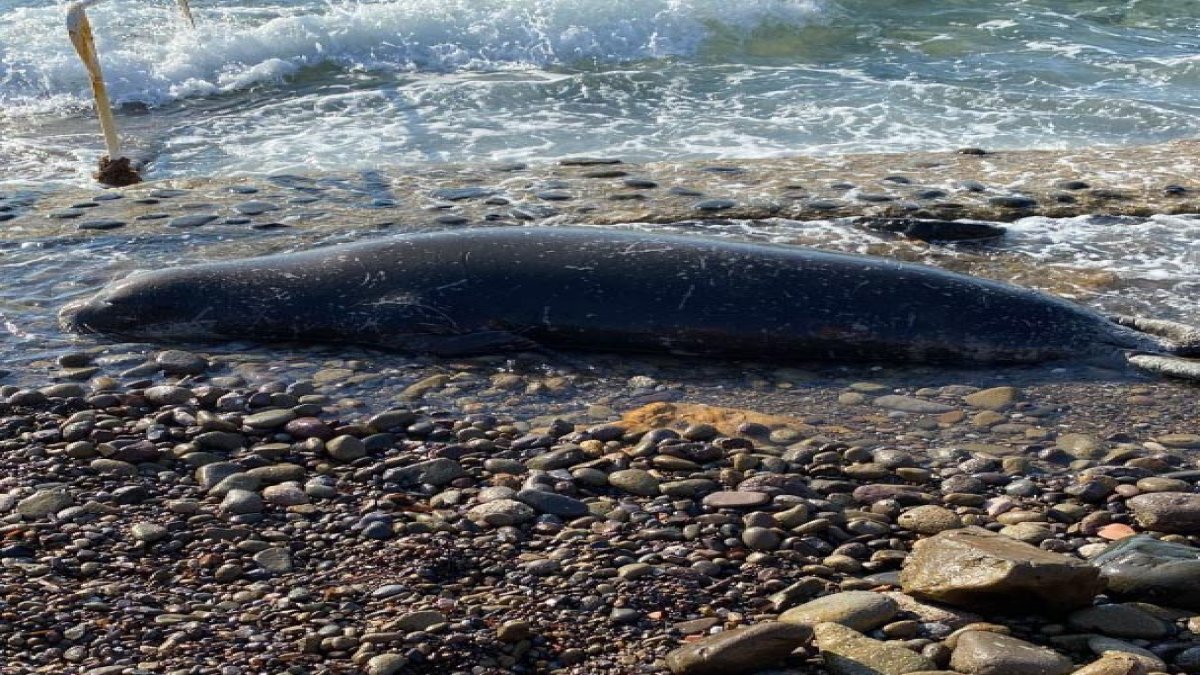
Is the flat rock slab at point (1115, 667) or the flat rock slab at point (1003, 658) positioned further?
the flat rock slab at point (1003, 658)

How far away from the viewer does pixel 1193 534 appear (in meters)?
4.41

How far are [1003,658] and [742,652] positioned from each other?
2.03 ft

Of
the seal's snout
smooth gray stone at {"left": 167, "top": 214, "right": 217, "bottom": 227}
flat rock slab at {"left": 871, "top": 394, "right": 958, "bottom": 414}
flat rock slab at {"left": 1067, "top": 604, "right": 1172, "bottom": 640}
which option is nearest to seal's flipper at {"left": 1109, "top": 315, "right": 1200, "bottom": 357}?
flat rock slab at {"left": 871, "top": 394, "right": 958, "bottom": 414}

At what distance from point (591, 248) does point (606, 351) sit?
52 cm

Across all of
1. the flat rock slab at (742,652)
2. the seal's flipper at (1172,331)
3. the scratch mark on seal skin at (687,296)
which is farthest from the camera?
the scratch mark on seal skin at (687,296)

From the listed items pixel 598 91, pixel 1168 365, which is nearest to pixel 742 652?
pixel 1168 365

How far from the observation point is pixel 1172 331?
6371 millimetres

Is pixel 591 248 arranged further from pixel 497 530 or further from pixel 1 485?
pixel 1 485

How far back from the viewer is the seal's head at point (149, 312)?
6.76 m

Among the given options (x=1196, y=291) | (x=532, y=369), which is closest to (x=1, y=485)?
(x=532, y=369)

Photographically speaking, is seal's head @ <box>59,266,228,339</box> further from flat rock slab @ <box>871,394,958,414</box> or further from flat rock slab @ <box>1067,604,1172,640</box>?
flat rock slab @ <box>1067,604,1172,640</box>

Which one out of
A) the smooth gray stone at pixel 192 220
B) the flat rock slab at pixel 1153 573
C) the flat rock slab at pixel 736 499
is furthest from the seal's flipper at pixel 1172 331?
the smooth gray stone at pixel 192 220

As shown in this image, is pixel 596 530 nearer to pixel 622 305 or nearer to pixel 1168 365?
pixel 622 305

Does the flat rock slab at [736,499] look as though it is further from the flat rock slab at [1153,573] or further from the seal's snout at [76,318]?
the seal's snout at [76,318]
